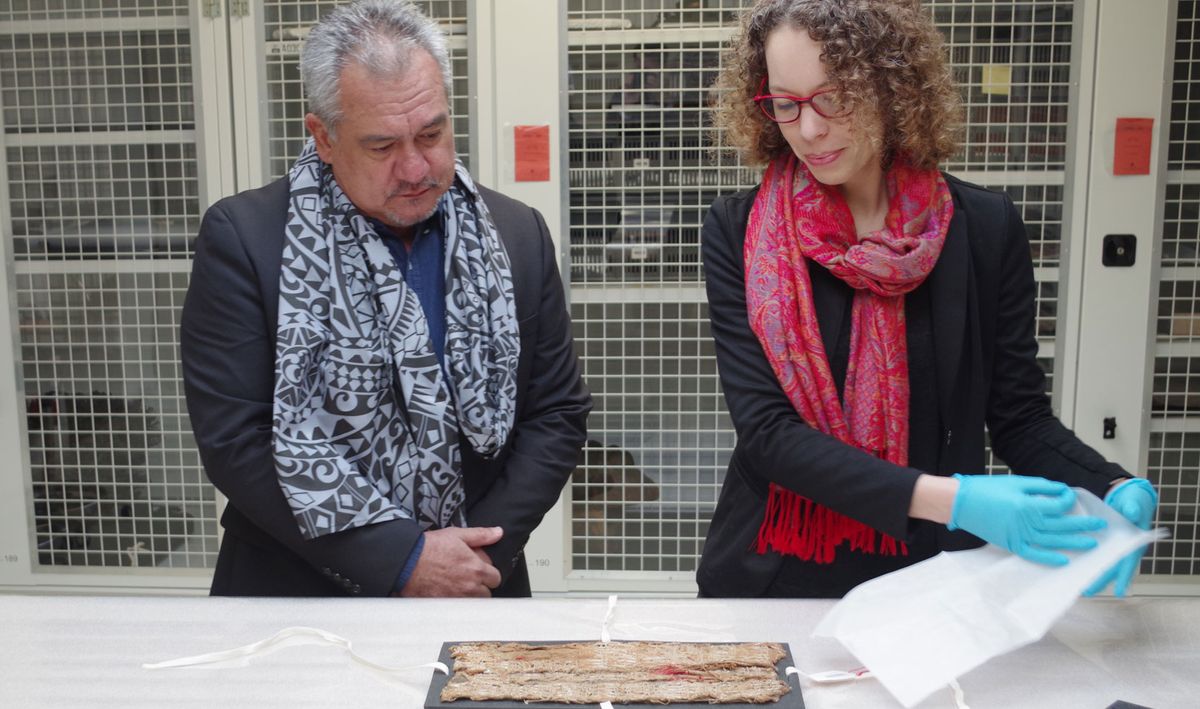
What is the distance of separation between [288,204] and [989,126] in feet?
5.68

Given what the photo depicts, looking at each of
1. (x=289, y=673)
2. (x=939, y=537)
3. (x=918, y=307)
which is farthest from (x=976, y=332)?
(x=289, y=673)

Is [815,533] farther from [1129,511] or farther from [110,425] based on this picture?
[110,425]

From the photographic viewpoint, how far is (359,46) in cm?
129

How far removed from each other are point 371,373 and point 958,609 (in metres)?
0.78

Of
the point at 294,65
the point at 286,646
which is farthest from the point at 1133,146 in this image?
the point at 286,646

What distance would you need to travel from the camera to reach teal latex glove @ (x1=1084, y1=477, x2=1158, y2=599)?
3.31 feet

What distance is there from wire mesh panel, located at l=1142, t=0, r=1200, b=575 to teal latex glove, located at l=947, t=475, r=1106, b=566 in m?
1.70

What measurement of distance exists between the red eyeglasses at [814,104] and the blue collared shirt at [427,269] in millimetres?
506

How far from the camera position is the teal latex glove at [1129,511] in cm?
101

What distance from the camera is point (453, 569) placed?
1304mm

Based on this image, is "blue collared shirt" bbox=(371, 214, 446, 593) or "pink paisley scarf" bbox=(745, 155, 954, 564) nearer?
"pink paisley scarf" bbox=(745, 155, 954, 564)

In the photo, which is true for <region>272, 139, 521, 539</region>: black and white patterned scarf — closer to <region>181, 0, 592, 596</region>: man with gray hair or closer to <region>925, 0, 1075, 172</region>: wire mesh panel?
<region>181, 0, 592, 596</region>: man with gray hair

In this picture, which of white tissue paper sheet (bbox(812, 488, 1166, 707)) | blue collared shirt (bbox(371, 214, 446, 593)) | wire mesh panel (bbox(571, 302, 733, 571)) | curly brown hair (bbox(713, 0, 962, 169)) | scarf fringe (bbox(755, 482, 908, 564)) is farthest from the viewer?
wire mesh panel (bbox(571, 302, 733, 571))

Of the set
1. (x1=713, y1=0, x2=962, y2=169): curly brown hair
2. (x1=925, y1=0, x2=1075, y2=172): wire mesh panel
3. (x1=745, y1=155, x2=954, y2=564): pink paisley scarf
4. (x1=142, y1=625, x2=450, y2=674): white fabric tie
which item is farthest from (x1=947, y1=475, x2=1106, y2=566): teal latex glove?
(x1=925, y1=0, x2=1075, y2=172): wire mesh panel
